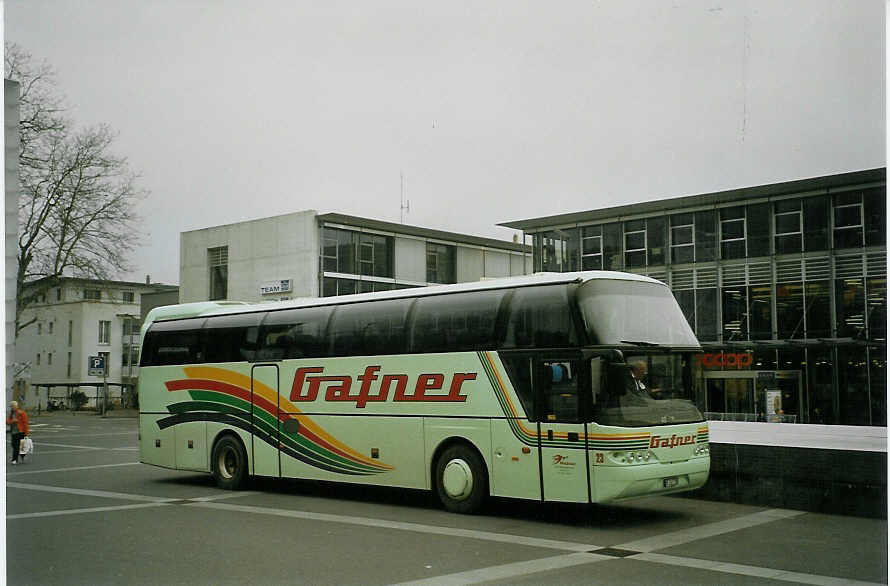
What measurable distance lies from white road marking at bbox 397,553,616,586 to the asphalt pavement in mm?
18

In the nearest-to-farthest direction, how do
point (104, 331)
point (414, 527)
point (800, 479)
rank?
point (414, 527) < point (800, 479) < point (104, 331)

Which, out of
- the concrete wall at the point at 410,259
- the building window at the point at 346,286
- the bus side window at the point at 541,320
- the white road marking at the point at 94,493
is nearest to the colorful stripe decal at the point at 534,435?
the bus side window at the point at 541,320

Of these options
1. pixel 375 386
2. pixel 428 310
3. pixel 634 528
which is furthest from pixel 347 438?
pixel 634 528

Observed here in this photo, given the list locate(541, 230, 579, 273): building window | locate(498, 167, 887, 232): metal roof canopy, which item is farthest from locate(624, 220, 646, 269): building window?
locate(541, 230, 579, 273): building window

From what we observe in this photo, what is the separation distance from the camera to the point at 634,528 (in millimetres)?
10891

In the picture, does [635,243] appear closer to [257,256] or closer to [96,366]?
[257,256]

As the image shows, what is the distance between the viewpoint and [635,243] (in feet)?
47.0

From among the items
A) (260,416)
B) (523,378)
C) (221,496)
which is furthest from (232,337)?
(523,378)

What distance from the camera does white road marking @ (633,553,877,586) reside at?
26.2ft

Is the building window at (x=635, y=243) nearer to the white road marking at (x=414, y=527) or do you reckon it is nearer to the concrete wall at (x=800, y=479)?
the concrete wall at (x=800, y=479)

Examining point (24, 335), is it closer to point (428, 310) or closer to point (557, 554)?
point (428, 310)

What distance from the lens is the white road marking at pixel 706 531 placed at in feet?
32.1

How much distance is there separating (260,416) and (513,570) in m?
7.19

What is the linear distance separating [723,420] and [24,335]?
1071 cm
